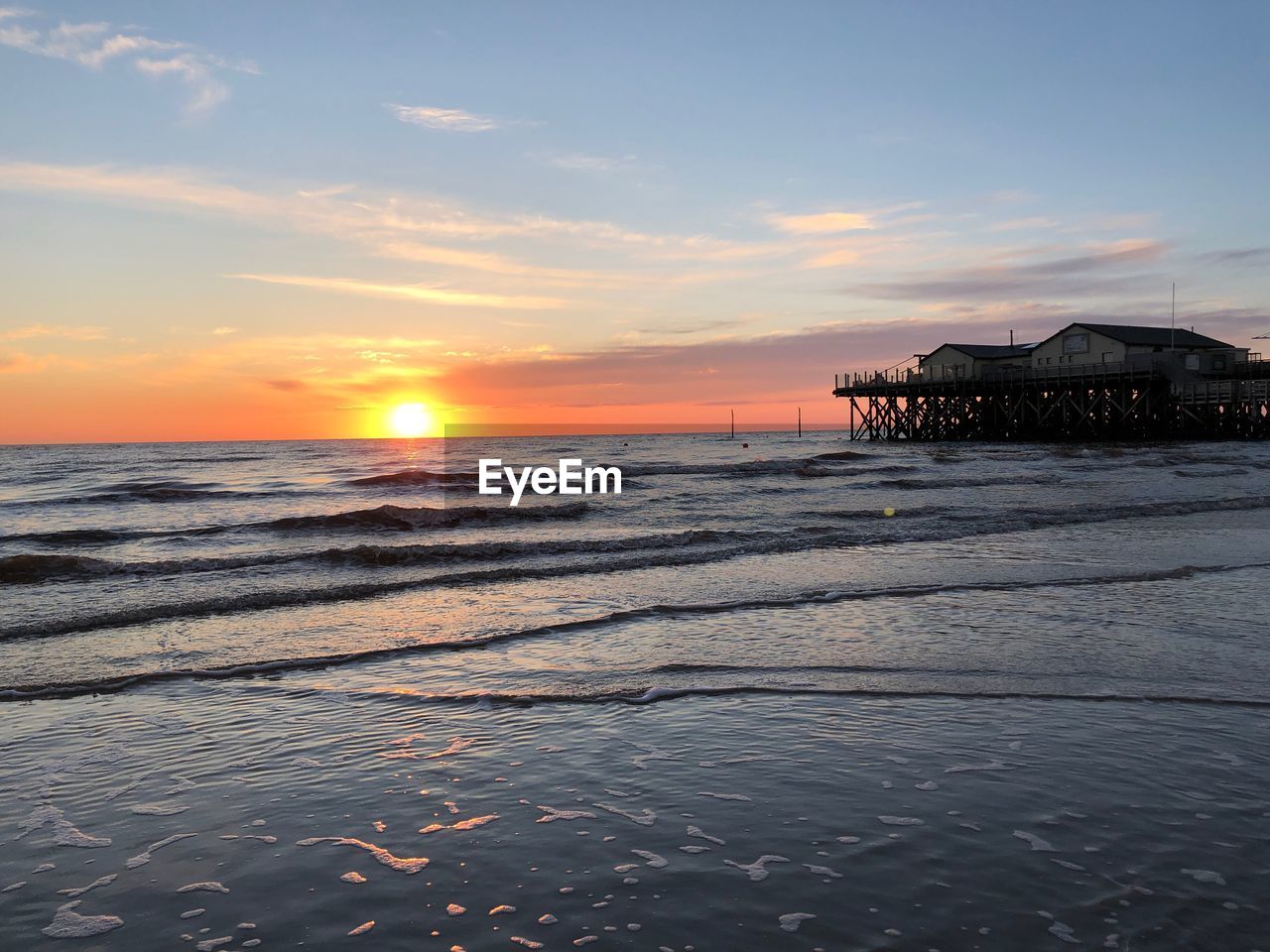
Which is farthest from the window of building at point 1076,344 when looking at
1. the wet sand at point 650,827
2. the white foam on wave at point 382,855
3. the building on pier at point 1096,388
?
the white foam on wave at point 382,855

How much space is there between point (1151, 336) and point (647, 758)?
7631 centimetres

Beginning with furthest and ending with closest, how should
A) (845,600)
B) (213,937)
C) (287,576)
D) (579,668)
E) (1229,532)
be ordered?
(1229,532) → (287,576) → (845,600) → (579,668) → (213,937)

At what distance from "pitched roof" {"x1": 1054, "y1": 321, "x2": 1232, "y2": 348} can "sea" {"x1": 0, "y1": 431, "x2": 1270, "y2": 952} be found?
203ft

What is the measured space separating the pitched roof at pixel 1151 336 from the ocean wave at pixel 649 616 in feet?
206

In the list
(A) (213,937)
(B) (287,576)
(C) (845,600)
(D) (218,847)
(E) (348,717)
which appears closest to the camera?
(A) (213,937)

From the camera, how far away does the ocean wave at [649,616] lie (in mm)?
6902

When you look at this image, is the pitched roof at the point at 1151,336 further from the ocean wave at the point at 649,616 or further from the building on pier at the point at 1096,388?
the ocean wave at the point at 649,616

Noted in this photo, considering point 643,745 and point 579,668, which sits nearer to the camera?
point 643,745

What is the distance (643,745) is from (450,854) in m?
1.83

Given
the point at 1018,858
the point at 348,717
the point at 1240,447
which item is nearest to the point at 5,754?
the point at 348,717

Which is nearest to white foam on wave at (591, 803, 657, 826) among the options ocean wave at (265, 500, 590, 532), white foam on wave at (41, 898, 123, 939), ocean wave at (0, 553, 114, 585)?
white foam on wave at (41, 898, 123, 939)

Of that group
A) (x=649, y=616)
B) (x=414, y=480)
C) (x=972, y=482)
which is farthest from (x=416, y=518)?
(x=972, y=482)

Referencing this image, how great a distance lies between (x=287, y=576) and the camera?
1448 cm

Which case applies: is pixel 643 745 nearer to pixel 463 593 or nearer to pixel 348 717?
pixel 348 717
